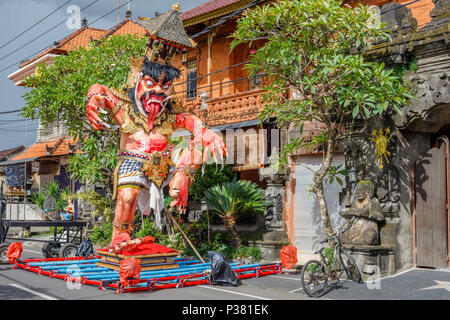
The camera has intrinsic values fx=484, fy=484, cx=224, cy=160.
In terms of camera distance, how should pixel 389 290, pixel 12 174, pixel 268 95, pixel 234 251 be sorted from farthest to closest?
pixel 12 174 → pixel 234 251 → pixel 268 95 → pixel 389 290

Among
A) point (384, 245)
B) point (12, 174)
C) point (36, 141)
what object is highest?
point (36, 141)

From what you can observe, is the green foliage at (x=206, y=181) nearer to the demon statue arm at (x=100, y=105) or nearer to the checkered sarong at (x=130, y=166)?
the checkered sarong at (x=130, y=166)

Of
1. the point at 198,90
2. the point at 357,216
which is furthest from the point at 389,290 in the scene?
the point at 198,90

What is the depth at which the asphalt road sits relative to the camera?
8414 millimetres

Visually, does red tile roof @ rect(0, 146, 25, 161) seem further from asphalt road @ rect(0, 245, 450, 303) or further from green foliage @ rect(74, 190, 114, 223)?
asphalt road @ rect(0, 245, 450, 303)

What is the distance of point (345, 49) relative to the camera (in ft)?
35.6

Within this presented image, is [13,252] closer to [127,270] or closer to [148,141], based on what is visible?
[127,270]

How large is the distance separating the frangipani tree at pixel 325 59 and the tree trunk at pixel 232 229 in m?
3.81

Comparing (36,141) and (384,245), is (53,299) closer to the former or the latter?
(384,245)

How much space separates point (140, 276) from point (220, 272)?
5.15ft

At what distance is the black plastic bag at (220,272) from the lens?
378 inches

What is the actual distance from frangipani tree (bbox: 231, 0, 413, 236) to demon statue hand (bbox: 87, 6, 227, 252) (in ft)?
6.18

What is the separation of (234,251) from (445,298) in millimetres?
6682

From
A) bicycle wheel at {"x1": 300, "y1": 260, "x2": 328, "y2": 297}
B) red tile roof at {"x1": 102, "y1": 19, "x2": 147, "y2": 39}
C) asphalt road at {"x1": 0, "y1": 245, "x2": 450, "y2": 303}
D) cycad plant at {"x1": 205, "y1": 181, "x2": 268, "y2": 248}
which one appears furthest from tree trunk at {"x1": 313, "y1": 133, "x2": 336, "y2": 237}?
red tile roof at {"x1": 102, "y1": 19, "x2": 147, "y2": 39}
